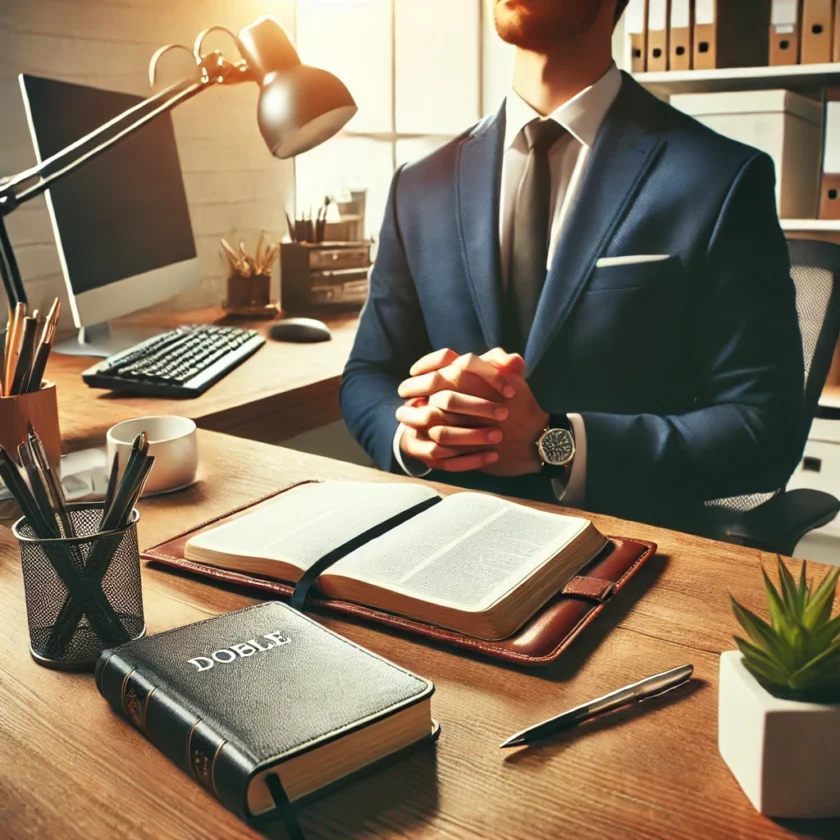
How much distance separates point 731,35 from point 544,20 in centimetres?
85

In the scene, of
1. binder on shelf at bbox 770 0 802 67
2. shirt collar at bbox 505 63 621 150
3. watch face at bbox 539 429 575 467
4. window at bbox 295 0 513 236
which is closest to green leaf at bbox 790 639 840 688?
watch face at bbox 539 429 575 467

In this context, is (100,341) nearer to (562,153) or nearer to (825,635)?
(562,153)

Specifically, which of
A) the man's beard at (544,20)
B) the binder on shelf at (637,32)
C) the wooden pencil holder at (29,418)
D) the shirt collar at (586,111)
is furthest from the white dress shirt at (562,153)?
the wooden pencil holder at (29,418)

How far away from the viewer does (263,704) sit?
535 millimetres

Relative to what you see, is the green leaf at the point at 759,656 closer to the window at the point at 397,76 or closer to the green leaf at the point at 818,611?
the green leaf at the point at 818,611

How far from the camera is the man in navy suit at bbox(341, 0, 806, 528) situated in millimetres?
1316

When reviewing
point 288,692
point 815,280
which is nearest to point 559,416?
point 815,280

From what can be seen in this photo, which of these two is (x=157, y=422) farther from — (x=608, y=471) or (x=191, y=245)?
(x=191, y=245)

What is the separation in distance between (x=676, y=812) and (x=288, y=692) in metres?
0.23

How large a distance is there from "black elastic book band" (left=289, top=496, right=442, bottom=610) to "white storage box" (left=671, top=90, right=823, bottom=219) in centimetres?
170

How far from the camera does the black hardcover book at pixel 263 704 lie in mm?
492

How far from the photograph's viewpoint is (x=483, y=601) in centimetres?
68

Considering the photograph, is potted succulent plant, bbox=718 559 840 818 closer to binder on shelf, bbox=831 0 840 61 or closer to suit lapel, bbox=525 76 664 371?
suit lapel, bbox=525 76 664 371

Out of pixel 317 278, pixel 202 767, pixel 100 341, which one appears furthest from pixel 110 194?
pixel 202 767
